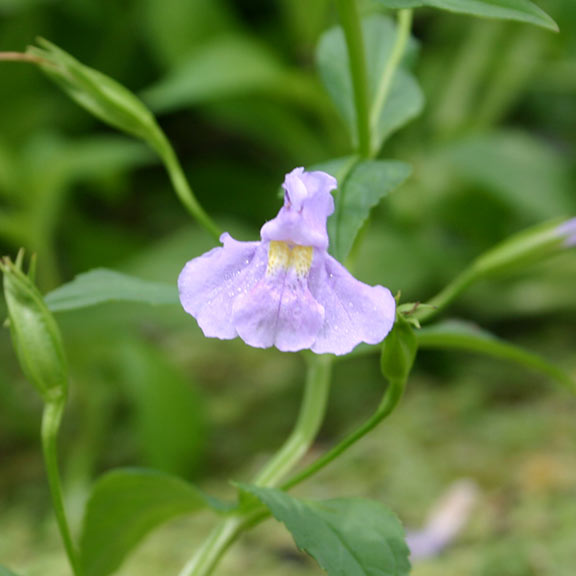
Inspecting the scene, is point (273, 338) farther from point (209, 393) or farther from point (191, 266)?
point (209, 393)

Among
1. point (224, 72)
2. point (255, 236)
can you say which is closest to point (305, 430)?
point (255, 236)

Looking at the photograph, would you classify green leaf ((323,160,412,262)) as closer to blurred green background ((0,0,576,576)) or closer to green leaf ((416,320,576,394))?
green leaf ((416,320,576,394))

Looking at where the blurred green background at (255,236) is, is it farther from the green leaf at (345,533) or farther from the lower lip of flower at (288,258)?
the lower lip of flower at (288,258)

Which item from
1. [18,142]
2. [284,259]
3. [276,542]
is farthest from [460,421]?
[18,142]

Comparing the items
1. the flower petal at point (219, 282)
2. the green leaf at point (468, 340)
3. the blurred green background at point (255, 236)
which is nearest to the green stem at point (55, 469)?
the flower petal at point (219, 282)

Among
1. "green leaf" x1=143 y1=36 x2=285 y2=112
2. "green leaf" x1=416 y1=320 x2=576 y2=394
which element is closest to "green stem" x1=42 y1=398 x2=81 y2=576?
"green leaf" x1=416 y1=320 x2=576 y2=394

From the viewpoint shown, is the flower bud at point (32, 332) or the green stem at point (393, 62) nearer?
the flower bud at point (32, 332)

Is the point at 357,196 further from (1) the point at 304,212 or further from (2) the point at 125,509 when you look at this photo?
(2) the point at 125,509
